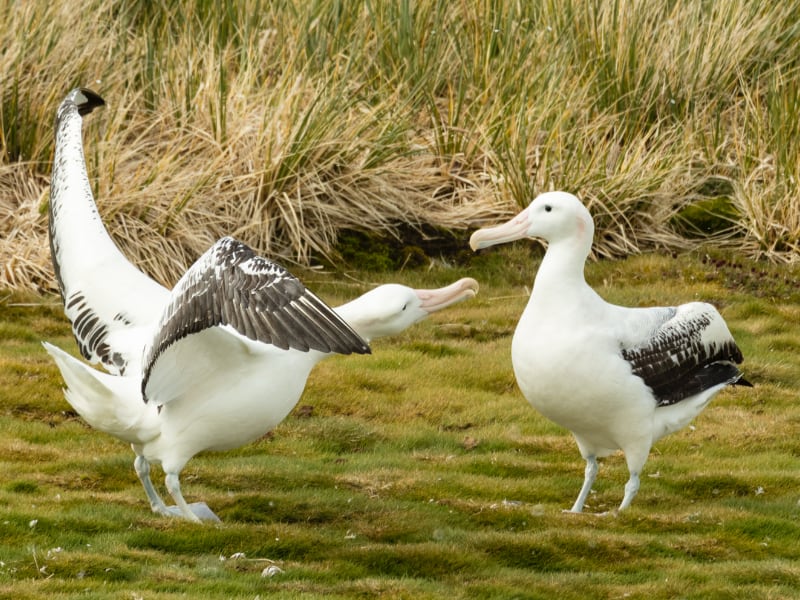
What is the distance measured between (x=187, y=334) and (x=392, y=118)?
23.9 feet

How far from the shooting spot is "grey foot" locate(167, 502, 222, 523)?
21.2ft

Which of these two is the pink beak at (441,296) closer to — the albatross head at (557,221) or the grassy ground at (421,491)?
the albatross head at (557,221)

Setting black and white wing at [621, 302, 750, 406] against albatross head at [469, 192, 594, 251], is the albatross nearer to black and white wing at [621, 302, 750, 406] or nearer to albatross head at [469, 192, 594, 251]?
albatross head at [469, 192, 594, 251]

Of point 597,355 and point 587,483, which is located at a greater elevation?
point 597,355

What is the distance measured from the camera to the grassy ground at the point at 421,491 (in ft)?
18.9

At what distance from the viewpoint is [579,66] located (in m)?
13.8

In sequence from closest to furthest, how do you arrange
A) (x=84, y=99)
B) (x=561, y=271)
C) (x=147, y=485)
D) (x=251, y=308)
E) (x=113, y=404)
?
(x=251, y=308), (x=113, y=404), (x=147, y=485), (x=561, y=271), (x=84, y=99)

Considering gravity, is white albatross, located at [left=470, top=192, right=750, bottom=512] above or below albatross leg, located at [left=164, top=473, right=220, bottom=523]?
above

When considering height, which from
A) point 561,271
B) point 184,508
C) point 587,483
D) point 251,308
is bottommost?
point 587,483

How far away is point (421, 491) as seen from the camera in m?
7.32

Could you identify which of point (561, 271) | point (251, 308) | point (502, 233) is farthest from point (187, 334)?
point (502, 233)

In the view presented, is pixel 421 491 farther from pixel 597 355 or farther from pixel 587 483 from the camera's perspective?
pixel 597 355

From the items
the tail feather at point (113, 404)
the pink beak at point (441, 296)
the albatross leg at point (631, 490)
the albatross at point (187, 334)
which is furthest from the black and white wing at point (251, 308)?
A: the albatross leg at point (631, 490)

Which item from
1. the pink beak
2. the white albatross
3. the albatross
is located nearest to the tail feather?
the albatross
